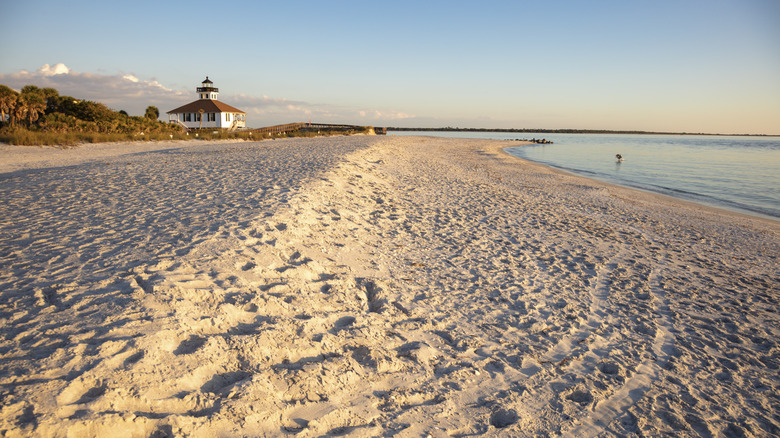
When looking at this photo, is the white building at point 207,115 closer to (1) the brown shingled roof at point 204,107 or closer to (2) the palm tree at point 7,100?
(1) the brown shingled roof at point 204,107

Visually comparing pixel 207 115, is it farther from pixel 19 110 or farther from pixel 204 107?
pixel 19 110

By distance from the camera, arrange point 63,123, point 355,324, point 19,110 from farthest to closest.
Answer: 1. point 19,110
2. point 63,123
3. point 355,324

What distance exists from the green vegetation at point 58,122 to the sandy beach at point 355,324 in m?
13.8

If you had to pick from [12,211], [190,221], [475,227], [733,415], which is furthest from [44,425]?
[475,227]

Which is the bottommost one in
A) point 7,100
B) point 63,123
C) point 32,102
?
point 63,123

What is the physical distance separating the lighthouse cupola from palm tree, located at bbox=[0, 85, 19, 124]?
3410 cm

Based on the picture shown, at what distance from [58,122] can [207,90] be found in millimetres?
35434

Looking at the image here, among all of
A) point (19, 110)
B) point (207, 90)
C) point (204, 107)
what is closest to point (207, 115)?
point (204, 107)

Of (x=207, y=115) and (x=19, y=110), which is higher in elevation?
(x=207, y=115)

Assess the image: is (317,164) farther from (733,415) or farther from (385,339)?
(733,415)

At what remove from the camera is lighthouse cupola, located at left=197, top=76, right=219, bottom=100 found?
5519cm

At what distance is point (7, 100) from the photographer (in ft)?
72.7

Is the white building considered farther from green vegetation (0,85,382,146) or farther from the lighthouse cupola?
green vegetation (0,85,382,146)

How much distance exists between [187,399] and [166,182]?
7494 mm
